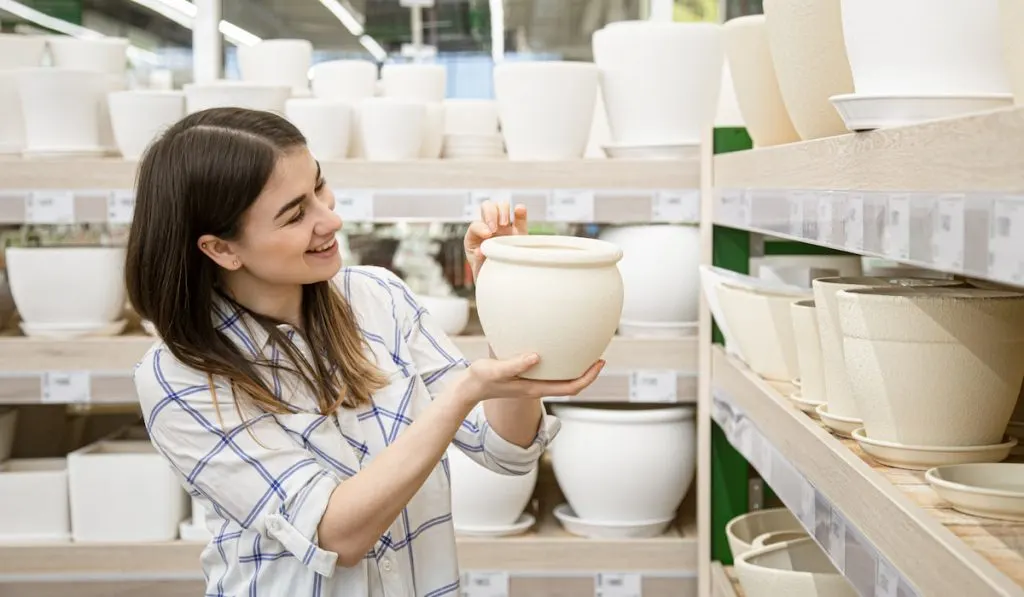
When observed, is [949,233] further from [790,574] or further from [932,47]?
[790,574]

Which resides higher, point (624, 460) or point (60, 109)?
point (60, 109)

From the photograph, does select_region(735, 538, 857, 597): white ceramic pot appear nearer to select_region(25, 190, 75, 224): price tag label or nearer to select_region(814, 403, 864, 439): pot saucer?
select_region(814, 403, 864, 439): pot saucer

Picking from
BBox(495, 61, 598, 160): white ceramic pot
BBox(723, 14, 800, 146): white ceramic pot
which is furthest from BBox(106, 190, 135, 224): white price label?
BBox(723, 14, 800, 146): white ceramic pot

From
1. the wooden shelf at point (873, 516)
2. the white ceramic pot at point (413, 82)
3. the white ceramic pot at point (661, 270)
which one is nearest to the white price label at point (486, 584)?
the white ceramic pot at point (661, 270)

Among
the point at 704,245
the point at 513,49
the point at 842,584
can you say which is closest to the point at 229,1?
the point at 513,49

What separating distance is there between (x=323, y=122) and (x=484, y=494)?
957 mm

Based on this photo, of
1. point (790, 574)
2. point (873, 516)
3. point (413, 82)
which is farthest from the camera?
point (413, 82)

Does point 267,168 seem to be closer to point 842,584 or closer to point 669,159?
point 842,584

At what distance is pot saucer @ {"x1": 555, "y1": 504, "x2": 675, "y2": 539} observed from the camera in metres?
2.91

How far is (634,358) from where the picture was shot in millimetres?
2900

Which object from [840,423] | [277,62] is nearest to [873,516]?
[840,423]

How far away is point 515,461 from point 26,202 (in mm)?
1760

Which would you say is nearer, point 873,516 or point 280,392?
point 873,516

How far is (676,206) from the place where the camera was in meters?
2.85
